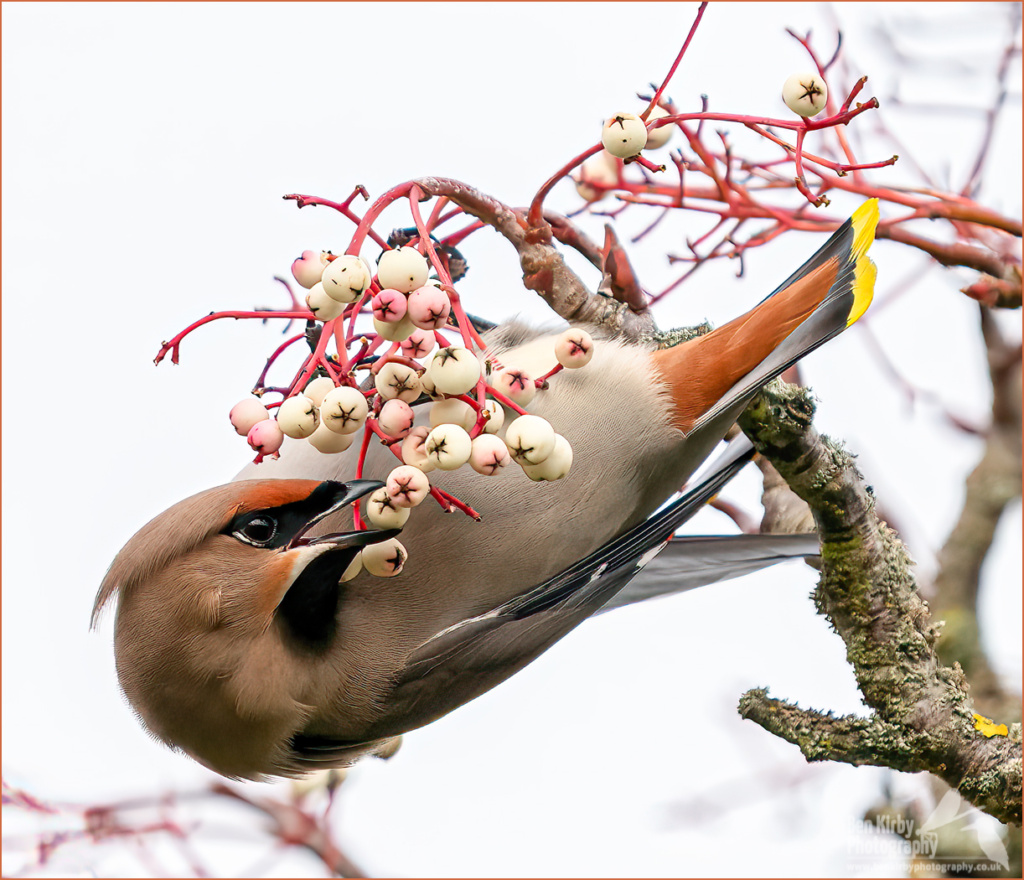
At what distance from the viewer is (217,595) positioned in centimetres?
215

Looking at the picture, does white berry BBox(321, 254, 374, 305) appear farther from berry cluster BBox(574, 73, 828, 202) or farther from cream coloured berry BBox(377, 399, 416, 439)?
berry cluster BBox(574, 73, 828, 202)

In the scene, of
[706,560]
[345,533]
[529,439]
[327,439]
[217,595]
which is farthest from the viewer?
[706,560]

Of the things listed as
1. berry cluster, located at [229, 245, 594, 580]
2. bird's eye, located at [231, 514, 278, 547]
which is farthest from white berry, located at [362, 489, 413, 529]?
bird's eye, located at [231, 514, 278, 547]

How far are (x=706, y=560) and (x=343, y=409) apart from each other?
1.64m

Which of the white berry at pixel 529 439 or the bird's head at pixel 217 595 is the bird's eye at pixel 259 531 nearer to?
the bird's head at pixel 217 595

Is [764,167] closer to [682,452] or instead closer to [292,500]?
[682,452]

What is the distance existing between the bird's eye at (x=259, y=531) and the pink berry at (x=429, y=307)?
2.09 feet

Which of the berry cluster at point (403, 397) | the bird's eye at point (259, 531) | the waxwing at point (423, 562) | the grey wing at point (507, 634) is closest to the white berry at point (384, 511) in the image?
the berry cluster at point (403, 397)

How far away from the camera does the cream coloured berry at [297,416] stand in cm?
176

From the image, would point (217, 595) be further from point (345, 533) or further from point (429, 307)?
point (429, 307)

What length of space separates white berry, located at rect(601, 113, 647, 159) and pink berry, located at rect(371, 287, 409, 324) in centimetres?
42

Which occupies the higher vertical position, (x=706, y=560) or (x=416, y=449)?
(x=416, y=449)

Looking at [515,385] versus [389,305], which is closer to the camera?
[389,305]

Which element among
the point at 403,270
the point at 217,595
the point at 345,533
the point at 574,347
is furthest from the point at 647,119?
the point at 217,595
